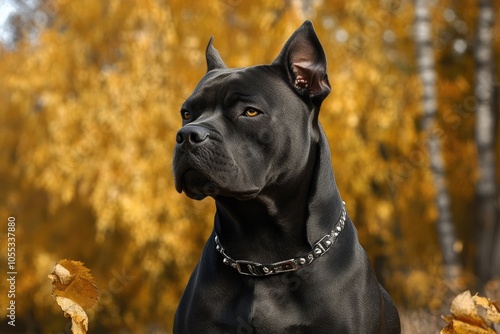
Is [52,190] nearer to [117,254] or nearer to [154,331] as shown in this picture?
[117,254]

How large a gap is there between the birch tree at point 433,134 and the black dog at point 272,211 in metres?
7.04

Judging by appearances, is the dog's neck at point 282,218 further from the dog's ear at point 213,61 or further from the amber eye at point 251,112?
the dog's ear at point 213,61

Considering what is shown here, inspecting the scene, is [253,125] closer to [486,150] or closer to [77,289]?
[77,289]

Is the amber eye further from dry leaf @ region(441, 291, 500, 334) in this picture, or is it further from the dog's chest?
dry leaf @ region(441, 291, 500, 334)

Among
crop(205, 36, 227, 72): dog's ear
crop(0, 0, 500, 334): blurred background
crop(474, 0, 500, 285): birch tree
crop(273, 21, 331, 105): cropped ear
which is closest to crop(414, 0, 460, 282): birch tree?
crop(0, 0, 500, 334): blurred background

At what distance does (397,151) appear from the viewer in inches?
434

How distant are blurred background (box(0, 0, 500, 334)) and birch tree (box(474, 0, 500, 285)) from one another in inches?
0.8

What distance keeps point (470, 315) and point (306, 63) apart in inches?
53.3

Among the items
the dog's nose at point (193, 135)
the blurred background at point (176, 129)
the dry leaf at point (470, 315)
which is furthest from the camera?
the blurred background at point (176, 129)

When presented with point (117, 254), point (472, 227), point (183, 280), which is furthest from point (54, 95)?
point (472, 227)

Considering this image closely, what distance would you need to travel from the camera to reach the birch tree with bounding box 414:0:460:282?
1028cm

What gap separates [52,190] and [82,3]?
105 inches

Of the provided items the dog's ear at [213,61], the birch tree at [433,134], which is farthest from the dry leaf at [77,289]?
the birch tree at [433,134]

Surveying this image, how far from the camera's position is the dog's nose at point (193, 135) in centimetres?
309
